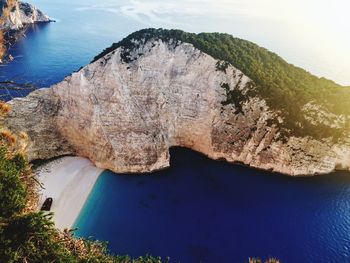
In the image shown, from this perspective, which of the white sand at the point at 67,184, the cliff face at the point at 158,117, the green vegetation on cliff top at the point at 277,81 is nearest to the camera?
the white sand at the point at 67,184

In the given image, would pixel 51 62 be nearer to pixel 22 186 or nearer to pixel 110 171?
pixel 110 171

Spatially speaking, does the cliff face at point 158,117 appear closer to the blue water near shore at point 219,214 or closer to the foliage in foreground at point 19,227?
the blue water near shore at point 219,214

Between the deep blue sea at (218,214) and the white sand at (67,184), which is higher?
the deep blue sea at (218,214)

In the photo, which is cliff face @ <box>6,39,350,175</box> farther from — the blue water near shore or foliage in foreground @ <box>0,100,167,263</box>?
foliage in foreground @ <box>0,100,167,263</box>

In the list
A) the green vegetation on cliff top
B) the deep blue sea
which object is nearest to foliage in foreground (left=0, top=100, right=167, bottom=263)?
the deep blue sea

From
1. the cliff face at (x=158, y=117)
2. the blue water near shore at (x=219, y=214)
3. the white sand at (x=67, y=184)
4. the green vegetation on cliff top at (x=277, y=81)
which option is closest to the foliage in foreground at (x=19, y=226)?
the blue water near shore at (x=219, y=214)

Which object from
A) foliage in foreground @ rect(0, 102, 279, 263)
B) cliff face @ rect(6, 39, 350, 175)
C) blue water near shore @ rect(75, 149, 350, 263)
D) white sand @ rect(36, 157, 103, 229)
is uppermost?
foliage in foreground @ rect(0, 102, 279, 263)
